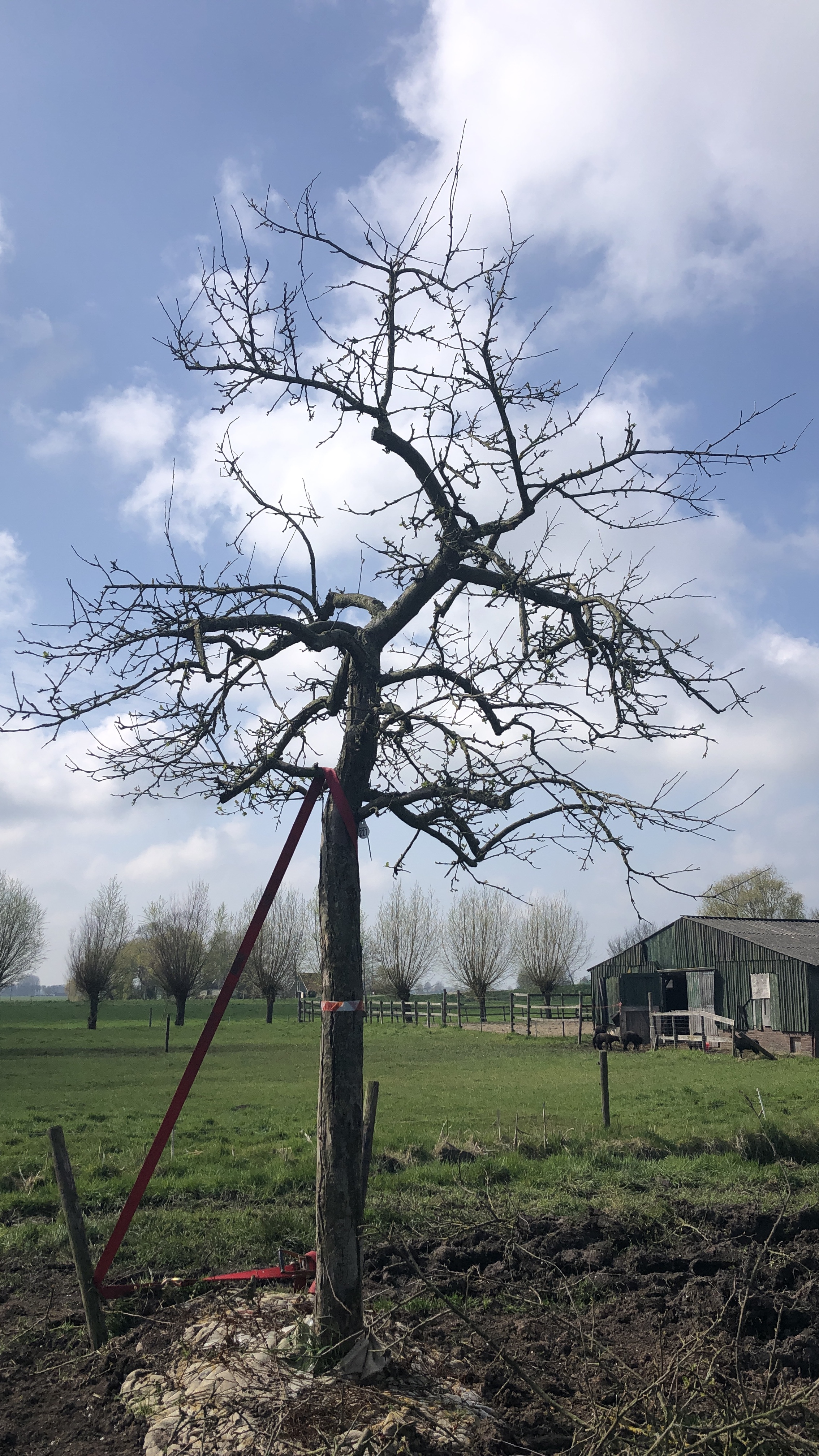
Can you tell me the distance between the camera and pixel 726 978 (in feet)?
121

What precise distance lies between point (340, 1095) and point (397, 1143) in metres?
8.31

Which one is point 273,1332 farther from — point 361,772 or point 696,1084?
point 696,1084

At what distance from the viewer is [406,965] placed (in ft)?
202

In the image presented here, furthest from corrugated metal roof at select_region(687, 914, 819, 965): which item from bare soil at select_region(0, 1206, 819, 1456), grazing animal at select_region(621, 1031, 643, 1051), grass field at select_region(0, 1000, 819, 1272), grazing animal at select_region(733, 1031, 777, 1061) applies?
bare soil at select_region(0, 1206, 819, 1456)

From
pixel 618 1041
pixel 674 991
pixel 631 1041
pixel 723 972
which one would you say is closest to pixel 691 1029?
pixel 723 972

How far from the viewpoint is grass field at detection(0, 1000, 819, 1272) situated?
861 cm

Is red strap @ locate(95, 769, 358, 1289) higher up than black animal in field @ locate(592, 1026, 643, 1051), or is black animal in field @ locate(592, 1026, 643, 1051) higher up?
red strap @ locate(95, 769, 358, 1289)

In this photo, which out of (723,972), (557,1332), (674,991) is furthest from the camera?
(674,991)

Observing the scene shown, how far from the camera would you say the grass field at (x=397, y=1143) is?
28.2 ft

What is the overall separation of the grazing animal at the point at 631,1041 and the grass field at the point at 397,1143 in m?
7.56

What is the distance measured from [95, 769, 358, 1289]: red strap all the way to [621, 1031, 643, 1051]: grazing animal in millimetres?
32202

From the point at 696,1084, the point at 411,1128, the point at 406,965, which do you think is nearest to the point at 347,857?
the point at 411,1128

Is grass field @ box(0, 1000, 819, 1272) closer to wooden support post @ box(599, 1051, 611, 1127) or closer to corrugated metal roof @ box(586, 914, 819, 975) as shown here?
wooden support post @ box(599, 1051, 611, 1127)

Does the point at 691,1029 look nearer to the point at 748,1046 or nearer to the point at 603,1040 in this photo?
the point at 603,1040
